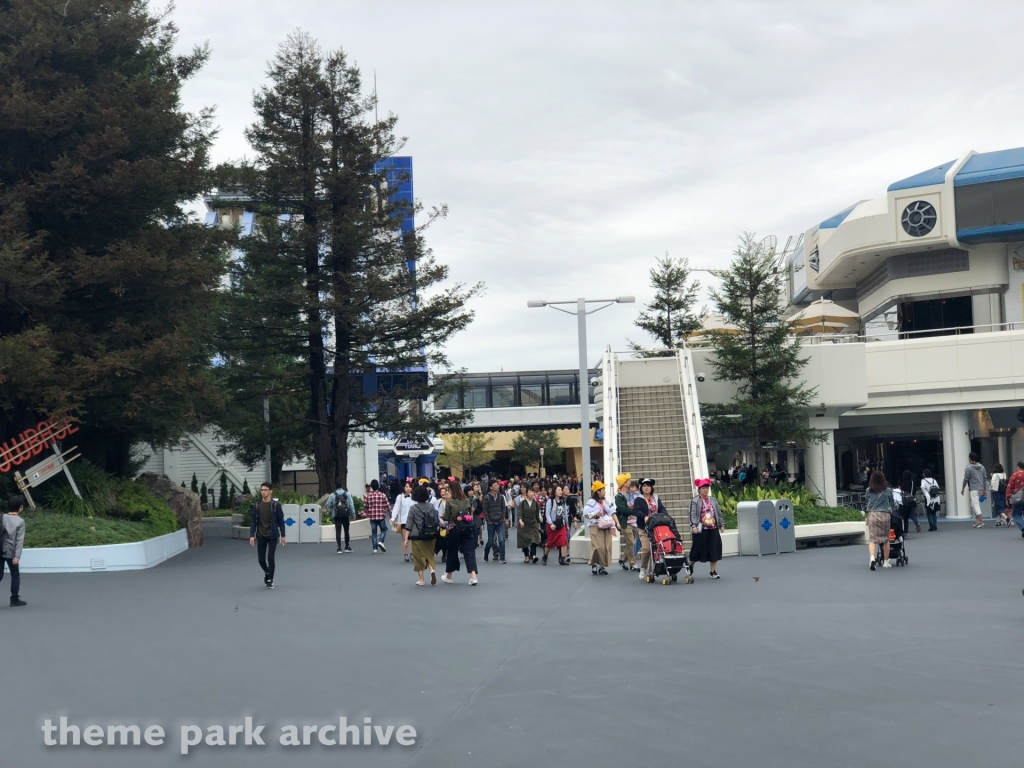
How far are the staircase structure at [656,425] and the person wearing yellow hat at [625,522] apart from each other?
244 centimetres

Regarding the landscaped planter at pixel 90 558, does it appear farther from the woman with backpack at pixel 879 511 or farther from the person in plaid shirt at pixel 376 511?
the woman with backpack at pixel 879 511

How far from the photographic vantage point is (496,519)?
22.8 meters

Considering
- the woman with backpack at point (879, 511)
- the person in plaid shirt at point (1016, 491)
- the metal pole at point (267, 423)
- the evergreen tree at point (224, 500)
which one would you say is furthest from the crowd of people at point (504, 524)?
the evergreen tree at point (224, 500)

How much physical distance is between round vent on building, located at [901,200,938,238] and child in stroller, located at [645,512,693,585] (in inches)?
950

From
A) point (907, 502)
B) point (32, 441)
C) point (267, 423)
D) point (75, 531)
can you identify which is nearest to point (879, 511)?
point (907, 502)

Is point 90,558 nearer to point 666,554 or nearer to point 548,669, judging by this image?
point 666,554

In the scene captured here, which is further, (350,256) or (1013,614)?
(350,256)

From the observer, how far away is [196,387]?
24.0 meters

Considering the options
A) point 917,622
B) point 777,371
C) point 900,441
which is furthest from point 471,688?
point 900,441

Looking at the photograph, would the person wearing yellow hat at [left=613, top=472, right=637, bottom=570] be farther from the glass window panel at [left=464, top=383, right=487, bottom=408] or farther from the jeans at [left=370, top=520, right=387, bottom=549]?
the glass window panel at [left=464, top=383, right=487, bottom=408]

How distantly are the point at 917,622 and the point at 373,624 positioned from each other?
6258 mm

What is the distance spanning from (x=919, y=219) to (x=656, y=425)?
1499 centimetres

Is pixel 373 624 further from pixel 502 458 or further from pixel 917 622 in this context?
pixel 502 458

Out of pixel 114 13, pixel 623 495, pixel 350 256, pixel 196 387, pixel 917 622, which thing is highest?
pixel 114 13
